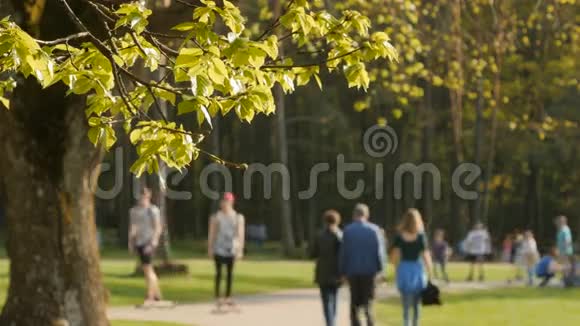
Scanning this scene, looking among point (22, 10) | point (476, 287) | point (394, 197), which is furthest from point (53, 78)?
point (394, 197)

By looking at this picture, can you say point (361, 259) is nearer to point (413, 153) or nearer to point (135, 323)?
point (135, 323)

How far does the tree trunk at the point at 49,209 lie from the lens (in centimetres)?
1259

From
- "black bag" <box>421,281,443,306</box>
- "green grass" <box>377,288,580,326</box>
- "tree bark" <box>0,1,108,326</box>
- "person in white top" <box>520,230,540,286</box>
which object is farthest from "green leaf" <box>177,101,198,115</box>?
"person in white top" <box>520,230,540,286</box>

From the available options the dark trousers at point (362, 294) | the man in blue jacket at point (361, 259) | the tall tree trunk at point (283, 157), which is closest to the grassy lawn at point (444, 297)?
the dark trousers at point (362, 294)

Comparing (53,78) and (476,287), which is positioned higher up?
(53,78)

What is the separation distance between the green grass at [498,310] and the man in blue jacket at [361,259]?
13.1 feet

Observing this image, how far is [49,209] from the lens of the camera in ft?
41.8

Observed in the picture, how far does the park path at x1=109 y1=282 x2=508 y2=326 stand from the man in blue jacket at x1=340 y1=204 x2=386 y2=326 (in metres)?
3.03

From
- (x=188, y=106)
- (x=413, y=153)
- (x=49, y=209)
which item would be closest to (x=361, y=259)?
(x=49, y=209)

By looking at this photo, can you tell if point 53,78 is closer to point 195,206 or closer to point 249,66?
point 249,66

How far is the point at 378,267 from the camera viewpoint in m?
14.6

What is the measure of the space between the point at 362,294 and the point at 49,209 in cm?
391

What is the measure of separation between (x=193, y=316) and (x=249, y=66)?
39.9ft

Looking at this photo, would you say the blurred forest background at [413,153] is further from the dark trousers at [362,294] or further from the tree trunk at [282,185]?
the dark trousers at [362,294]
